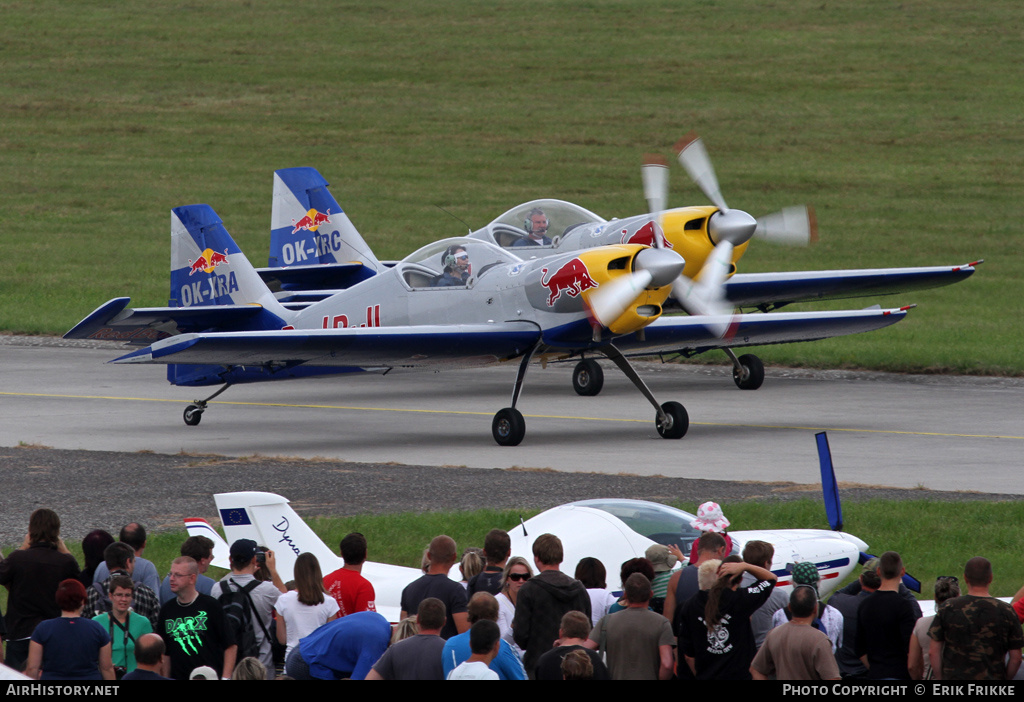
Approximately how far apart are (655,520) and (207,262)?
456 inches

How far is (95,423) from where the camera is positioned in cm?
2048

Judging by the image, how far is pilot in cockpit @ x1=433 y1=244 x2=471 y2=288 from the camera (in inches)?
747

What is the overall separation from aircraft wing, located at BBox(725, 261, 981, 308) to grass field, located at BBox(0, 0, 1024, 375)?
5199mm

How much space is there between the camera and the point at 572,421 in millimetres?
20375

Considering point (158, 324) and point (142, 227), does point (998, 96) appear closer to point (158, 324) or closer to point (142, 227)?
point (142, 227)

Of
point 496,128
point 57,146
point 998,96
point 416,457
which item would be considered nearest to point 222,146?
point 57,146

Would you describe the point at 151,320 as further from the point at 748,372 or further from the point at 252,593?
the point at 252,593

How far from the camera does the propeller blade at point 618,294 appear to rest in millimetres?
16922

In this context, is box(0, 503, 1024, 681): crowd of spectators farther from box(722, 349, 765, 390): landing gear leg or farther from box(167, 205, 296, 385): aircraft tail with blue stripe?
box(722, 349, 765, 390): landing gear leg

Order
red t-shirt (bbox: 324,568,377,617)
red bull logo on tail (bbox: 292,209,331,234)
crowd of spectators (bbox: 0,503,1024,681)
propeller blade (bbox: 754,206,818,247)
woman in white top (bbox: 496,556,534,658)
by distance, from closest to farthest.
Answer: crowd of spectators (bbox: 0,503,1024,681) < woman in white top (bbox: 496,556,534,658) < red t-shirt (bbox: 324,568,377,617) < propeller blade (bbox: 754,206,818,247) < red bull logo on tail (bbox: 292,209,331,234)

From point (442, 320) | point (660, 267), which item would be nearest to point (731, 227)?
point (660, 267)


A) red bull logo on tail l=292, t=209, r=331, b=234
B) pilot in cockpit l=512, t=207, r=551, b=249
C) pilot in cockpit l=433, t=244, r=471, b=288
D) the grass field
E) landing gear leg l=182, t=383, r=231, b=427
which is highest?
the grass field

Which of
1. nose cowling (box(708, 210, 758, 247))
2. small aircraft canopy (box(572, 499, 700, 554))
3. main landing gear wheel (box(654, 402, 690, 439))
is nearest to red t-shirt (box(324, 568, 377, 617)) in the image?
small aircraft canopy (box(572, 499, 700, 554))

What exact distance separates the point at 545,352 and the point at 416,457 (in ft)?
7.74
